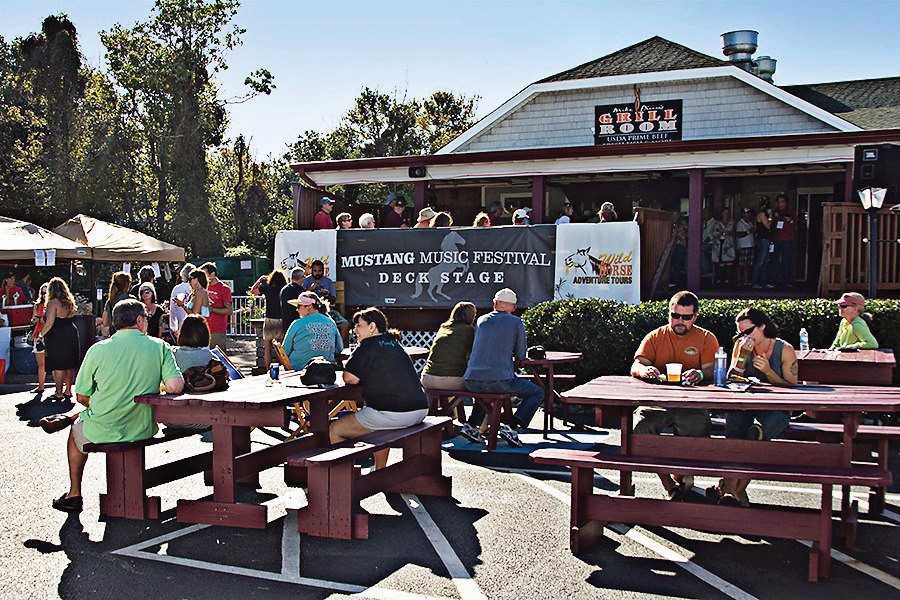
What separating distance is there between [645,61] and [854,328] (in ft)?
Answer: 47.1

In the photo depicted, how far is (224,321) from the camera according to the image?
1369 cm

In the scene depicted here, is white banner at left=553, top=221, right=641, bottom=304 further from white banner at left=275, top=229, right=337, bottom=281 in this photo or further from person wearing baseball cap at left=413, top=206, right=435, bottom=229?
white banner at left=275, top=229, right=337, bottom=281

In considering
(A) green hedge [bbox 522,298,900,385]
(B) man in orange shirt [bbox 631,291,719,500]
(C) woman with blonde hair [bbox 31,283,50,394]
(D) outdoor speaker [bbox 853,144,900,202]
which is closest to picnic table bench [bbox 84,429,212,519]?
(B) man in orange shirt [bbox 631,291,719,500]

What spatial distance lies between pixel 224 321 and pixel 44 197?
21.8 metres

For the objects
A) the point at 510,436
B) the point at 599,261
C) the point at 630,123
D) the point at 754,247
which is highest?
the point at 630,123

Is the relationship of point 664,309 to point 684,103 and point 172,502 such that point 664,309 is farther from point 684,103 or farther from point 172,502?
point 684,103

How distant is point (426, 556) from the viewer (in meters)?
5.81

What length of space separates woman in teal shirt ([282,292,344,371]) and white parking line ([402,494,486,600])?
2549 mm

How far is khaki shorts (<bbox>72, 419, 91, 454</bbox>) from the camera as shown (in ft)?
21.9

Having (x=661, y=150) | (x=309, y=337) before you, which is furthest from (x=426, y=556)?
(x=661, y=150)

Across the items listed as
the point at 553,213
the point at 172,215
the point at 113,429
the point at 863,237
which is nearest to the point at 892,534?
the point at 113,429

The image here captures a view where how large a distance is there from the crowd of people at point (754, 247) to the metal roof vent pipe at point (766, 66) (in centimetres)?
Result: 791

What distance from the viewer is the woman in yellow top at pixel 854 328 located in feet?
31.7

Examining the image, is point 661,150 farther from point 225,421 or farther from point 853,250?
point 225,421
